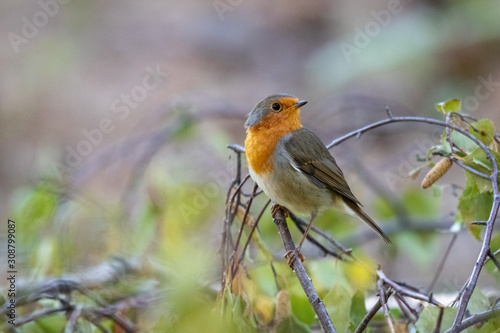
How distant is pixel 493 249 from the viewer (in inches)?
86.4

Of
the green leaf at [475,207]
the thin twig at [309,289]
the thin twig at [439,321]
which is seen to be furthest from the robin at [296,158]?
the thin twig at [439,321]

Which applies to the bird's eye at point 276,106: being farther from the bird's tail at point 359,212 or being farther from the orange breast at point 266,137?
the bird's tail at point 359,212

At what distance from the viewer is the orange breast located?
2.69 meters

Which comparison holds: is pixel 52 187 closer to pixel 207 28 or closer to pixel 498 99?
pixel 498 99

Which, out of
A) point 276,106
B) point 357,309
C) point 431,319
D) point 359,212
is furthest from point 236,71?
point 431,319

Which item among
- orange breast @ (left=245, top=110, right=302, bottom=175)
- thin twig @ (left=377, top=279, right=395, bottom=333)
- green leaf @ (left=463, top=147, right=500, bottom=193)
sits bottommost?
thin twig @ (left=377, top=279, right=395, bottom=333)

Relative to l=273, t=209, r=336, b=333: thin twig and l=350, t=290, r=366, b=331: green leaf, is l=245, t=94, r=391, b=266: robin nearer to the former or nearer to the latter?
l=273, t=209, r=336, b=333: thin twig

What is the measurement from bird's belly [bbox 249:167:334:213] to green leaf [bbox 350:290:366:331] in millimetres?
599

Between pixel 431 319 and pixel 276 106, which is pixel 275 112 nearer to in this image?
pixel 276 106

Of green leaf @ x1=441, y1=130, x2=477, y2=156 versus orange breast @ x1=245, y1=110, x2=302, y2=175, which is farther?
orange breast @ x1=245, y1=110, x2=302, y2=175

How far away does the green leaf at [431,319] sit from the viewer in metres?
1.70

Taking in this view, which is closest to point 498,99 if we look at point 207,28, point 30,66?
point 207,28

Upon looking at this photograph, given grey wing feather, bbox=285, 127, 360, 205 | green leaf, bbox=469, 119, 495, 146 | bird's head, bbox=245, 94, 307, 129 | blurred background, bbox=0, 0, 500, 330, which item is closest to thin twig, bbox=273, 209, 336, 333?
grey wing feather, bbox=285, 127, 360, 205

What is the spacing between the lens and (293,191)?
8.75 ft
